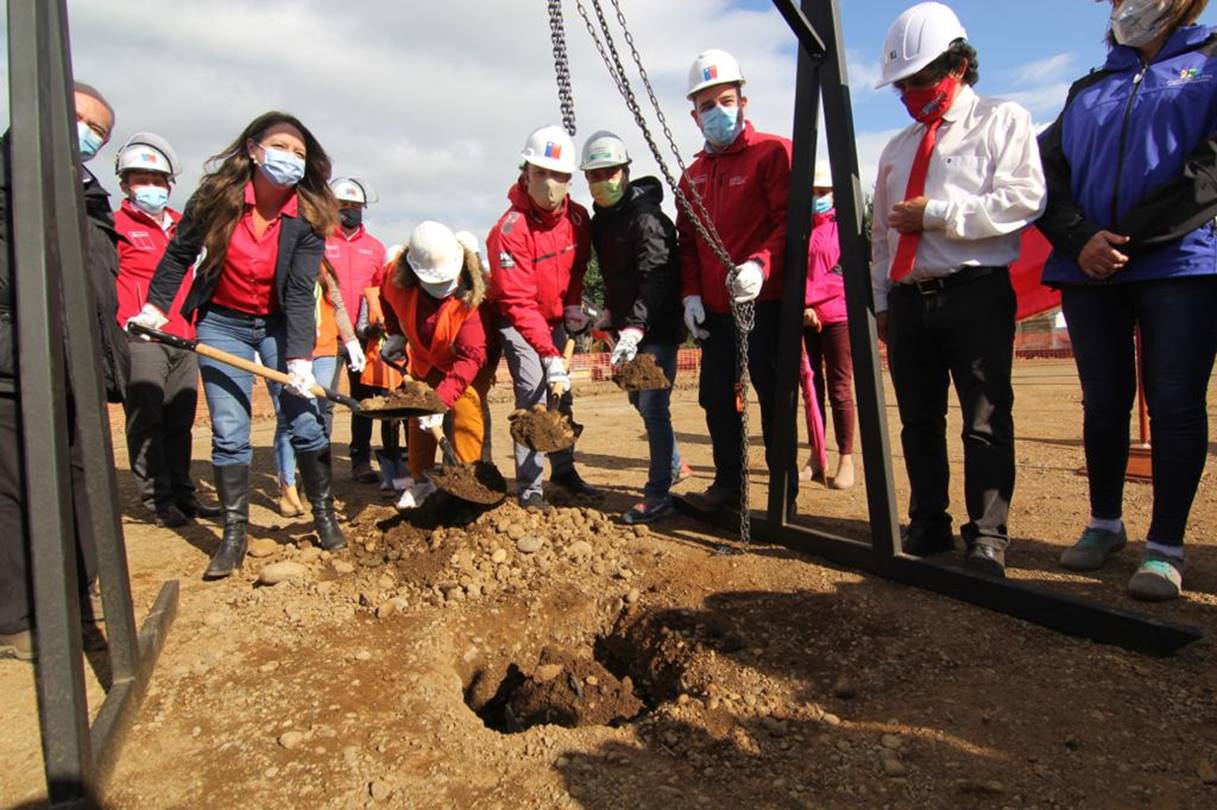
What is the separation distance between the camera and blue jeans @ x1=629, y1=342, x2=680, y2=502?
4.15m

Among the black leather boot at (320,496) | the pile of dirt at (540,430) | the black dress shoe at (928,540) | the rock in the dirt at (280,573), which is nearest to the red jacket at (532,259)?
the pile of dirt at (540,430)

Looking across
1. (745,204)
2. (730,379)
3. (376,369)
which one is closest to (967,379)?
(730,379)

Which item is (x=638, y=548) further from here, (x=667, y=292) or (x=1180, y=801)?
(x=1180, y=801)

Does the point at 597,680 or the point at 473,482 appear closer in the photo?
the point at 597,680

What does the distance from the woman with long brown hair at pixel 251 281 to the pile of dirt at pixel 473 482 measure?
0.62 metres

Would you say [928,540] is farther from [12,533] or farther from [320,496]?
[12,533]

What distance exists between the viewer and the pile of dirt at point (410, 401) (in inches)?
155

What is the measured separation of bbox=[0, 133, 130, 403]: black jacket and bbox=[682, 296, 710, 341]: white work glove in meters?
2.51

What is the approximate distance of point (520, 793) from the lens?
1.91 metres

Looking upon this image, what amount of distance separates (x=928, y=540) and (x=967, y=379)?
75cm

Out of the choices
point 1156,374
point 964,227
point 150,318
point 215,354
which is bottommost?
point 1156,374

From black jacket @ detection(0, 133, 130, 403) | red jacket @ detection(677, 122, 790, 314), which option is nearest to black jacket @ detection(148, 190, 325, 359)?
black jacket @ detection(0, 133, 130, 403)

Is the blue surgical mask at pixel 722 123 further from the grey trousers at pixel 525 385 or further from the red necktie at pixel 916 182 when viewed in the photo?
the grey trousers at pixel 525 385

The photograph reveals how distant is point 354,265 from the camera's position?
5598mm
